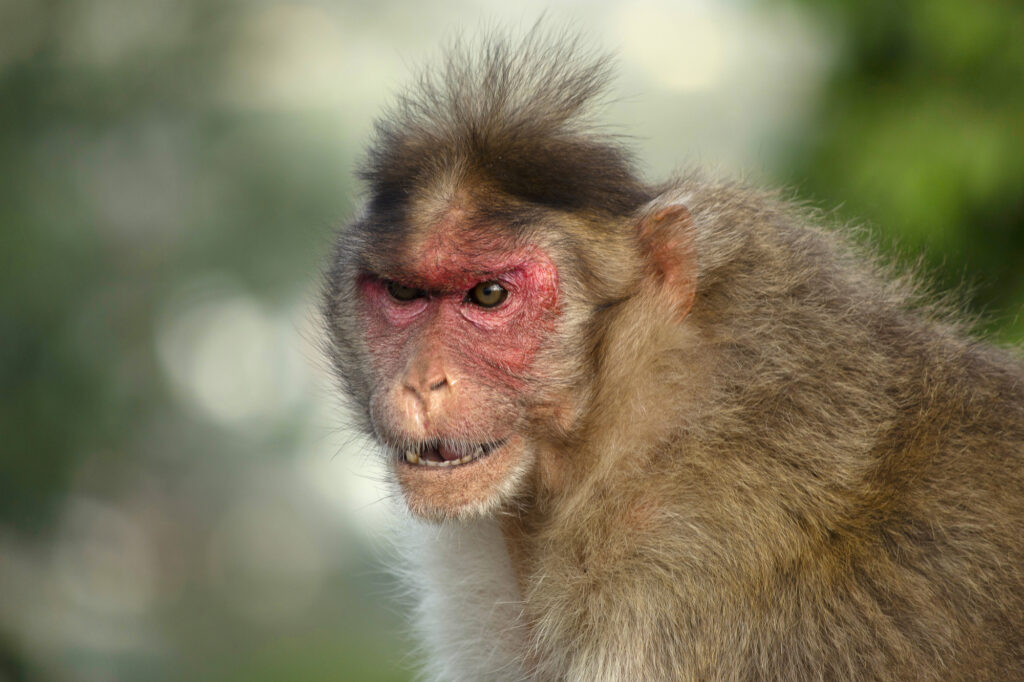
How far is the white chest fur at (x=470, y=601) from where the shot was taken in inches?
184

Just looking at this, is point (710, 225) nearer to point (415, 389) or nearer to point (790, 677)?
point (415, 389)

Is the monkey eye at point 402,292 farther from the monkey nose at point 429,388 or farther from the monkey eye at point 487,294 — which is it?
→ the monkey nose at point 429,388

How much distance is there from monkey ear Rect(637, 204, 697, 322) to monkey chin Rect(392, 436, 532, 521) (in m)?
0.90

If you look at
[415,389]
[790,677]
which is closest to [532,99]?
[415,389]

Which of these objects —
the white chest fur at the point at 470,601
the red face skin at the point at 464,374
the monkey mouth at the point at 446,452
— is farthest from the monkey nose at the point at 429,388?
the white chest fur at the point at 470,601

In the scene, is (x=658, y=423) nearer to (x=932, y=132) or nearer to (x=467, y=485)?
(x=467, y=485)

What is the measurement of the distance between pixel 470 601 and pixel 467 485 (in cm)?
84

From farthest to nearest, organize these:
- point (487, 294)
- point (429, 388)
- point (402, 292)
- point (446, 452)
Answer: point (402, 292), point (487, 294), point (446, 452), point (429, 388)

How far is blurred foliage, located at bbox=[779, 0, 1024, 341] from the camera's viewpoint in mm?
8867

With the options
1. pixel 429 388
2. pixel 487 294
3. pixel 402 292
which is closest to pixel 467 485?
pixel 429 388

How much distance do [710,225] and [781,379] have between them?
0.72 m

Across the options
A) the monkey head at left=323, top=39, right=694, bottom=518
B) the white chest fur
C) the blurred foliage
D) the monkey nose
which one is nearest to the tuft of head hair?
the monkey head at left=323, top=39, right=694, bottom=518

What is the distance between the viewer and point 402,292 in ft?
15.1

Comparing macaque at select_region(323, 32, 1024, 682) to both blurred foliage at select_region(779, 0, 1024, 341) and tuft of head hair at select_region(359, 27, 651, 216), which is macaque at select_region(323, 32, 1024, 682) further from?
blurred foliage at select_region(779, 0, 1024, 341)
